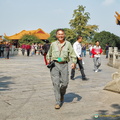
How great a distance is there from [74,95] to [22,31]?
2619 inches

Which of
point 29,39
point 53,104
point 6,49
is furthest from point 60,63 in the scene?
point 29,39

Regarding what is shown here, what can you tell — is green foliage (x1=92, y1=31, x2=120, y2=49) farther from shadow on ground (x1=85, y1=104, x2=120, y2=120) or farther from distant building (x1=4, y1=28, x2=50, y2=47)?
shadow on ground (x1=85, y1=104, x2=120, y2=120)

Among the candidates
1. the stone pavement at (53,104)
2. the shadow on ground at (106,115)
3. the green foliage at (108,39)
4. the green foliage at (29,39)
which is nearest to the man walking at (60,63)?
the stone pavement at (53,104)

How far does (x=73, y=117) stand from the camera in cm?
406

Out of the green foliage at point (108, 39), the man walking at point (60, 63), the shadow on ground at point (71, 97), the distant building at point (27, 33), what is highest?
the distant building at point (27, 33)

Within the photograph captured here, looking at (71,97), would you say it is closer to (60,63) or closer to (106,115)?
(60,63)

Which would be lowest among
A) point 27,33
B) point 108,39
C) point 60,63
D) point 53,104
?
point 53,104

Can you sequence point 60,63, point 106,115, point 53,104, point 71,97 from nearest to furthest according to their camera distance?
point 106,115 < point 60,63 < point 53,104 < point 71,97

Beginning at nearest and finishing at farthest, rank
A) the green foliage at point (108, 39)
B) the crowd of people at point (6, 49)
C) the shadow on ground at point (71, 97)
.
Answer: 1. the shadow on ground at point (71, 97)
2. the crowd of people at point (6, 49)
3. the green foliage at point (108, 39)

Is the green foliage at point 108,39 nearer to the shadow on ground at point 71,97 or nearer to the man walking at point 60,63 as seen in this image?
the shadow on ground at point 71,97

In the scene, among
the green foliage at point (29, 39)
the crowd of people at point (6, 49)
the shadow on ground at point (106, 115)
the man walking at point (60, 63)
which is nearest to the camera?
the shadow on ground at point (106, 115)

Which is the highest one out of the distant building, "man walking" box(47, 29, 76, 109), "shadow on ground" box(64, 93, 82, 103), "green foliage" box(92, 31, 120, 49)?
the distant building

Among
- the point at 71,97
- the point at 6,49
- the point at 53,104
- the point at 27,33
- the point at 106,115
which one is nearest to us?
the point at 106,115

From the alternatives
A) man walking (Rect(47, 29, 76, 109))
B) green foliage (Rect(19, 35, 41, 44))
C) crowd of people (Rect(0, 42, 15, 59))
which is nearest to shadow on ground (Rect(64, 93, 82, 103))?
man walking (Rect(47, 29, 76, 109))
